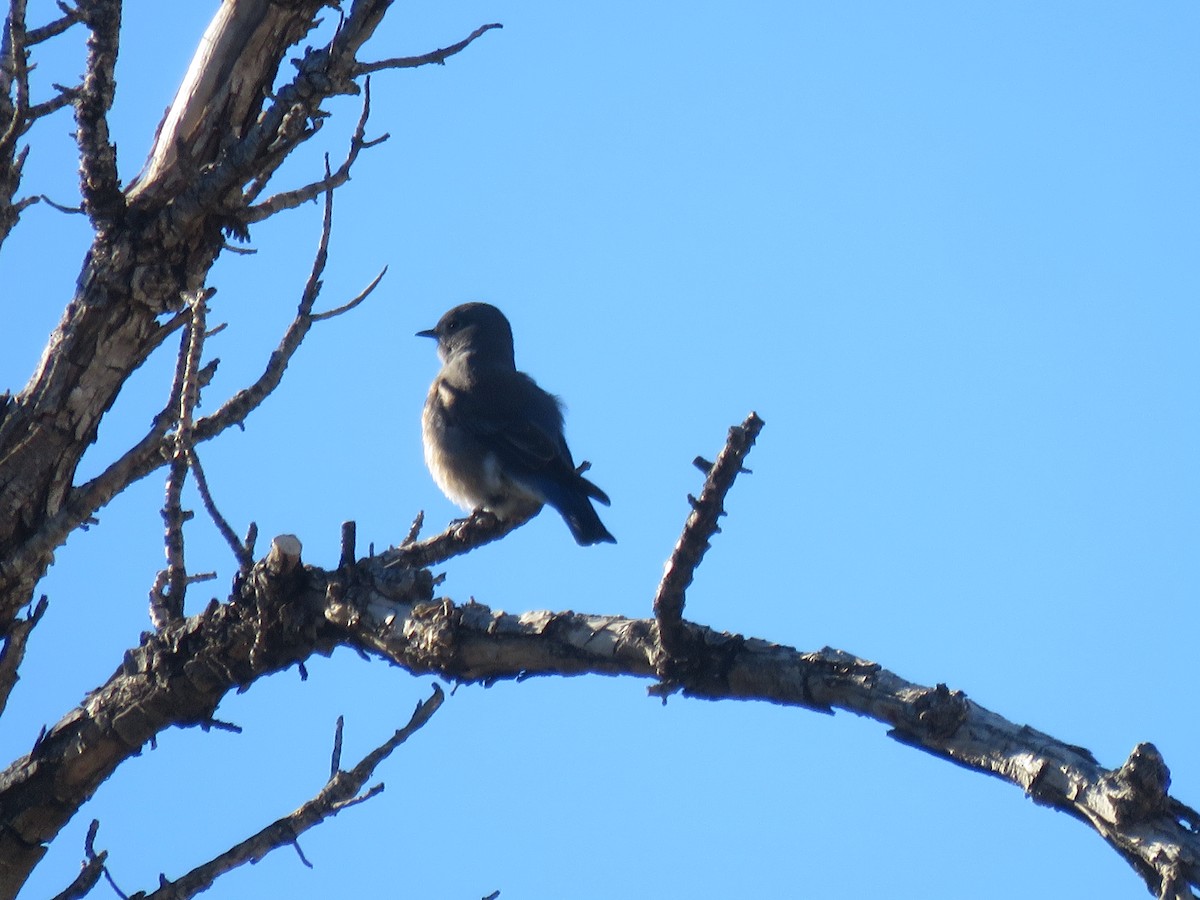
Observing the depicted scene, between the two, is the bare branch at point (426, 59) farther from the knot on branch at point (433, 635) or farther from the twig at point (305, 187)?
the knot on branch at point (433, 635)

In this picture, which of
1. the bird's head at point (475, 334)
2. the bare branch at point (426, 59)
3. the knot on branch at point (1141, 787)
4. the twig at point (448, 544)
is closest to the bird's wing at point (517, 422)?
the bird's head at point (475, 334)

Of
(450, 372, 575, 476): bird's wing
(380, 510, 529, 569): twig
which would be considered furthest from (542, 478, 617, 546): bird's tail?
(380, 510, 529, 569): twig

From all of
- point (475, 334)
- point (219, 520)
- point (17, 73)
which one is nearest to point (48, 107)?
point (17, 73)

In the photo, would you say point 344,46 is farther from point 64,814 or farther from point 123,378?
point 64,814

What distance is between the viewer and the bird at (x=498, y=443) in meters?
6.87

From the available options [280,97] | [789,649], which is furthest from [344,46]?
[789,649]

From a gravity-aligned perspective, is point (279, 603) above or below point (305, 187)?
below

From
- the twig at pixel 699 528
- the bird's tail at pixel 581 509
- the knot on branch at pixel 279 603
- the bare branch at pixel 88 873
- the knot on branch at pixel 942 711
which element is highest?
the bird's tail at pixel 581 509

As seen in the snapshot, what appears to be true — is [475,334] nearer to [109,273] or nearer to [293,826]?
[109,273]

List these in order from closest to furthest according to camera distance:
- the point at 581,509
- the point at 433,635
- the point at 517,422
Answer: the point at 433,635 < the point at 581,509 < the point at 517,422

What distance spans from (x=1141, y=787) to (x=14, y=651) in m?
2.85

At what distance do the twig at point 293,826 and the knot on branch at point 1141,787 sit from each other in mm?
1813

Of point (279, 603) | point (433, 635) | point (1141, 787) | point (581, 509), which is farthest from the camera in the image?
point (581, 509)

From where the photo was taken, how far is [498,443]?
7.49 meters
